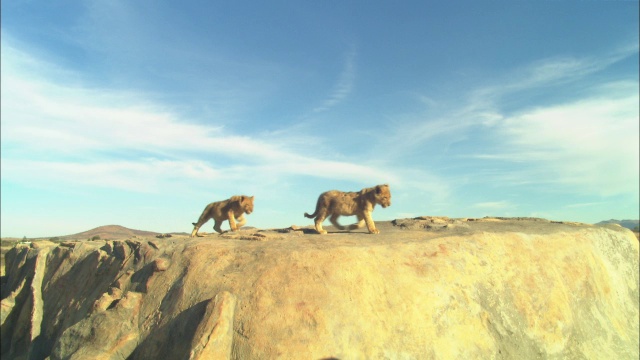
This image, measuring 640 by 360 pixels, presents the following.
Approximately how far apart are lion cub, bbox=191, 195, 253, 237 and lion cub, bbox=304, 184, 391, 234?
290cm

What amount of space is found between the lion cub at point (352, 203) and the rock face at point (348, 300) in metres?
1.00

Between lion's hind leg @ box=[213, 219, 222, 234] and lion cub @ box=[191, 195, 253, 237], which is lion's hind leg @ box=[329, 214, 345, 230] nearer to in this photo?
lion cub @ box=[191, 195, 253, 237]

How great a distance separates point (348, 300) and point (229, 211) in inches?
302

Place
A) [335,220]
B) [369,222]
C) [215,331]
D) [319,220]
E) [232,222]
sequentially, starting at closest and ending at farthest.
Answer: [215,331]
[369,222]
[319,220]
[335,220]
[232,222]

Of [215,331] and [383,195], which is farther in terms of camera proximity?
[383,195]

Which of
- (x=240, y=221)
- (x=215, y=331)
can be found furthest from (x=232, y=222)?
(x=215, y=331)

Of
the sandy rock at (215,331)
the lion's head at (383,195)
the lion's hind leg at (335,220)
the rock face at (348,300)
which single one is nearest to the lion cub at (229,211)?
the rock face at (348,300)

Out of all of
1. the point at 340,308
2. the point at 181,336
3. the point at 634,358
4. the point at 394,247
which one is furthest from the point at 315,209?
the point at 634,358

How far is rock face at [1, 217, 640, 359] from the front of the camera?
7.57 meters

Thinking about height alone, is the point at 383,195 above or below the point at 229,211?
above

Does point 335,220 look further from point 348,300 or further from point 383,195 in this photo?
point 348,300

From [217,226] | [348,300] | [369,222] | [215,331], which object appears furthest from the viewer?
[217,226]

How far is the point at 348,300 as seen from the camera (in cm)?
815

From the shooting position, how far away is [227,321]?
743 cm
